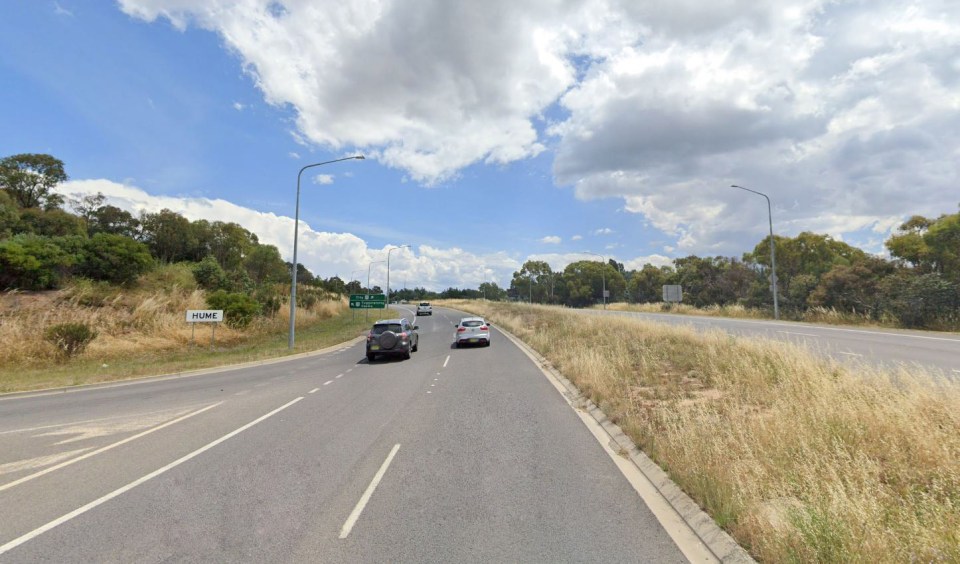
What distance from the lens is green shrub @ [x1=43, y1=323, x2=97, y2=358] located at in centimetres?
1914

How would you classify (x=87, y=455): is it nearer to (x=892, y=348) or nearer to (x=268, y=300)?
(x=892, y=348)

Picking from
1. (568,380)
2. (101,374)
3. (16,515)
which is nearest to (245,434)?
(16,515)

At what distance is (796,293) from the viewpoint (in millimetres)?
34219

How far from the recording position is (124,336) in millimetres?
23438

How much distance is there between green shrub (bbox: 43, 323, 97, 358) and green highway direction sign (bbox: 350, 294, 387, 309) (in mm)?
20331

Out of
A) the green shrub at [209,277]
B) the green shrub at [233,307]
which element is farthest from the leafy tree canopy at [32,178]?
the green shrub at [233,307]

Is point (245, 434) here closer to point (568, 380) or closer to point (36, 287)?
point (568, 380)

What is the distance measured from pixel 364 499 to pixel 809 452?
4.90m

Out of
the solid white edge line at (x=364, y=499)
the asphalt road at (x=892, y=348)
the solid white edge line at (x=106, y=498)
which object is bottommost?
the solid white edge line at (x=106, y=498)

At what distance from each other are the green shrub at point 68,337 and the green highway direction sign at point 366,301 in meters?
20.3

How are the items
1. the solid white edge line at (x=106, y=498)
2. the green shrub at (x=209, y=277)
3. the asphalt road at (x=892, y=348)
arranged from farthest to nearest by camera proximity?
1. the green shrub at (x=209, y=277)
2. the asphalt road at (x=892, y=348)
3. the solid white edge line at (x=106, y=498)

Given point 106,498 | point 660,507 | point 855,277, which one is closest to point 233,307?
point 106,498

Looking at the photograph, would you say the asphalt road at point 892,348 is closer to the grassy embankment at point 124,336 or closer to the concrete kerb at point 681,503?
the concrete kerb at point 681,503

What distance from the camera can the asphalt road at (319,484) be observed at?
3.91 meters
